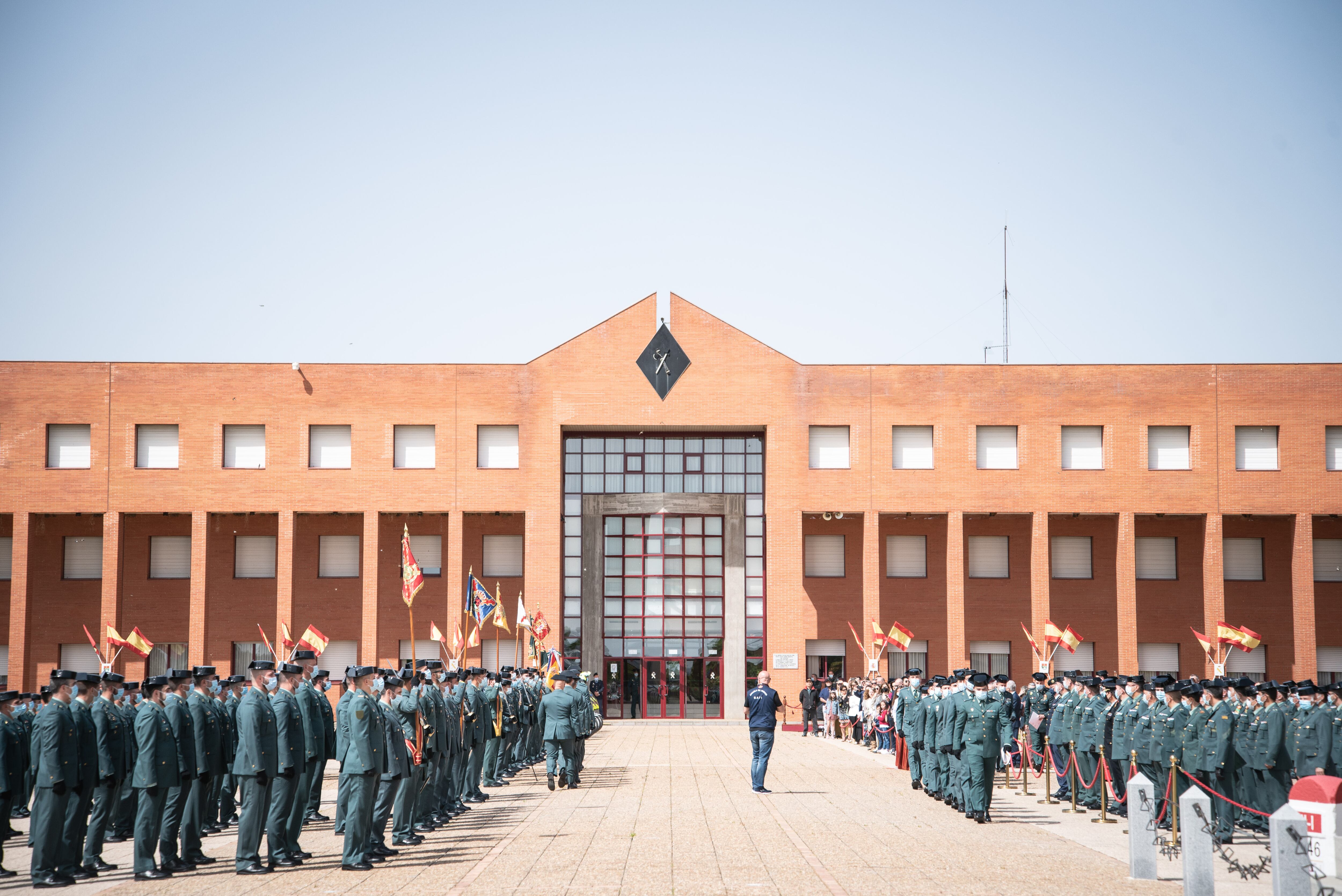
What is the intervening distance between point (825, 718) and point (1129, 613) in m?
11.7

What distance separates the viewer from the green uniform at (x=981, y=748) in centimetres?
1664

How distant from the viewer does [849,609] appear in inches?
1780

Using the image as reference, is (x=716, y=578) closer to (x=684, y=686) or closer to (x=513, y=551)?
(x=684, y=686)

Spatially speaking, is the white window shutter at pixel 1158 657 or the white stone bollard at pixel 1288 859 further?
the white window shutter at pixel 1158 657

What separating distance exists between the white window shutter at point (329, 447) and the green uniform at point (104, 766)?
31.1 meters

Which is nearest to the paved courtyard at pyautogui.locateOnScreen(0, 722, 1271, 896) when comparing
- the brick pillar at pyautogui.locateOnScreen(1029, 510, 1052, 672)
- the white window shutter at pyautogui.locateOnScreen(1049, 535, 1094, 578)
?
the brick pillar at pyautogui.locateOnScreen(1029, 510, 1052, 672)

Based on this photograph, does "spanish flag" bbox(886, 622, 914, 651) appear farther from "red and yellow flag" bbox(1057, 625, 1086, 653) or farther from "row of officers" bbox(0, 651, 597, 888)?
"row of officers" bbox(0, 651, 597, 888)

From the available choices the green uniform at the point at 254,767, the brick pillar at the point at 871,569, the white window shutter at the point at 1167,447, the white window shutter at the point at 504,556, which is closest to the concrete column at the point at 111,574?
the white window shutter at the point at 504,556

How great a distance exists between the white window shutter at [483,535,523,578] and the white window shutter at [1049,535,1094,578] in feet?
63.5

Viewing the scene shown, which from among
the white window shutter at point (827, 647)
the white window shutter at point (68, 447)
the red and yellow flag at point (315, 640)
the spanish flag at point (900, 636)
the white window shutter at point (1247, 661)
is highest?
the white window shutter at point (68, 447)

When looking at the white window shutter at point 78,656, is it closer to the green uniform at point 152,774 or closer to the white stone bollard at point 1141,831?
the green uniform at point 152,774

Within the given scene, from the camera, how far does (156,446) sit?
43500 millimetres

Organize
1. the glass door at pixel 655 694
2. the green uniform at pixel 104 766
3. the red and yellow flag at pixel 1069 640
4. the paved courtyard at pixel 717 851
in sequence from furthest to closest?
1. the glass door at pixel 655 694
2. the red and yellow flag at pixel 1069 640
3. the green uniform at pixel 104 766
4. the paved courtyard at pixel 717 851

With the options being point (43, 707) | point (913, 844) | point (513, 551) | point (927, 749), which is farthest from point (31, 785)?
point (513, 551)
